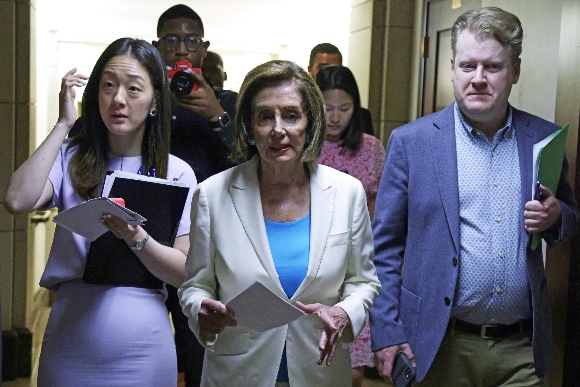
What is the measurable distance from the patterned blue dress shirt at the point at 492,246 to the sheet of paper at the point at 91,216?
3.15 ft

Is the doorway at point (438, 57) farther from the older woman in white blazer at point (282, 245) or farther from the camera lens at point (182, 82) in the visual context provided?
the older woman in white blazer at point (282, 245)

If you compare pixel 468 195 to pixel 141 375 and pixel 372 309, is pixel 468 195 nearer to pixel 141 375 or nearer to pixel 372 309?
pixel 372 309

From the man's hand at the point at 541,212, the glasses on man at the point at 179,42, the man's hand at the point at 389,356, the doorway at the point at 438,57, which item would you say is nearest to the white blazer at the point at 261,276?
the man's hand at the point at 389,356

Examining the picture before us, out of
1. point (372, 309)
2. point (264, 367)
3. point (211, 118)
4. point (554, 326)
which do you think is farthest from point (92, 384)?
point (554, 326)

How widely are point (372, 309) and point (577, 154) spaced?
46.7 inches

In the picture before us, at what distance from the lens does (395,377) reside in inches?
94.9

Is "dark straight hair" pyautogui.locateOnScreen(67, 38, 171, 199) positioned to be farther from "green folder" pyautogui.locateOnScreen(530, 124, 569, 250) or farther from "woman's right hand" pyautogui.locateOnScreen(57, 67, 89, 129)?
"green folder" pyautogui.locateOnScreen(530, 124, 569, 250)

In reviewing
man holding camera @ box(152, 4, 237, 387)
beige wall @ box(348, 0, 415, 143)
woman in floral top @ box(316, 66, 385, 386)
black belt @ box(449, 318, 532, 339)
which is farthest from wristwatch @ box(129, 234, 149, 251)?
beige wall @ box(348, 0, 415, 143)

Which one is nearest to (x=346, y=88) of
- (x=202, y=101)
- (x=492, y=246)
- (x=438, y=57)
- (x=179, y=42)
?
(x=179, y=42)

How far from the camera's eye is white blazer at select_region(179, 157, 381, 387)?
2.05m

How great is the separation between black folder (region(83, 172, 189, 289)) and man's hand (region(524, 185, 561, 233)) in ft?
3.27

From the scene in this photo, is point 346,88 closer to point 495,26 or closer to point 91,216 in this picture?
point 495,26

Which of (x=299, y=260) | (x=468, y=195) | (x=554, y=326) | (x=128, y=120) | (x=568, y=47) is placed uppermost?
(x=568, y=47)

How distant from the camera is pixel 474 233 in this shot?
7.91 feet
